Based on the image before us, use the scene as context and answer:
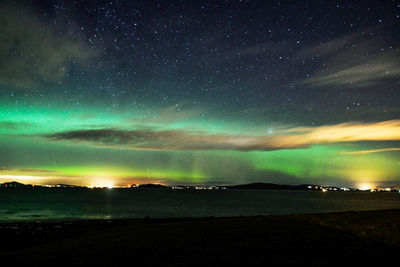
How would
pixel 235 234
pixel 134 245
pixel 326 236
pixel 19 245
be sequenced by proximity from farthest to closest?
pixel 19 245 → pixel 235 234 → pixel 326 236 → pixel 134 245

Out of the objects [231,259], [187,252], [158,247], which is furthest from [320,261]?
[158,247]

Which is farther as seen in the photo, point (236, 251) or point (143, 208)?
point (143, 208)

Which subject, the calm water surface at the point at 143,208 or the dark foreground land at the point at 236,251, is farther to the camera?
the calm water surface at the point at 143,208

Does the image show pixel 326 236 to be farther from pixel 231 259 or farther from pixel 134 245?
pixel 134 245

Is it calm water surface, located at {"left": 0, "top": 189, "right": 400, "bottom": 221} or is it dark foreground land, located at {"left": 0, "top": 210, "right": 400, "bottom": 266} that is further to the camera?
calm water surface, located at {"left": 0, "top": 189, "right": 400, "bottom": 221}

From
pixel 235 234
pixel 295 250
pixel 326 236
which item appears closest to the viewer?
pixel 295 250

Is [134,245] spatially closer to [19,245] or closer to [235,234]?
[235,234]

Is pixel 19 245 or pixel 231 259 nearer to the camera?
pixel 231 259

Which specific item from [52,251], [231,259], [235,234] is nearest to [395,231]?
[235,234]

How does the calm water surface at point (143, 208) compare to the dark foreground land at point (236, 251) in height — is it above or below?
below

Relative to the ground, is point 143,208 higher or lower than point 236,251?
lower

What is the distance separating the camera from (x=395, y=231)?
18078 millimetres

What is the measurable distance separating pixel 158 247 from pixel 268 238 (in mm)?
5582

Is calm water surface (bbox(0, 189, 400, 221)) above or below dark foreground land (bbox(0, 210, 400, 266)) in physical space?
below
